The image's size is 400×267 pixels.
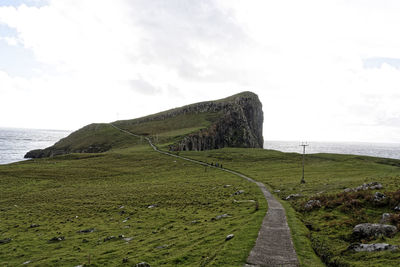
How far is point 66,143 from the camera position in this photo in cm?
19562

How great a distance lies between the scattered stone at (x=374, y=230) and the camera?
16.3 meters

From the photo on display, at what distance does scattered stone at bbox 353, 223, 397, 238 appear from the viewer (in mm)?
16288

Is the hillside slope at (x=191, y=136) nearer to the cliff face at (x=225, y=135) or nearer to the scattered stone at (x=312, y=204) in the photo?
the cliff face at (x=225, y=135)

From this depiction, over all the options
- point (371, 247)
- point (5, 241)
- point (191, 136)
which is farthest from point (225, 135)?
point (371, 247)

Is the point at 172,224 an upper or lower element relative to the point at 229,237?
lower

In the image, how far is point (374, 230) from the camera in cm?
1672

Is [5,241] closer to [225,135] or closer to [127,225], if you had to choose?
[127,225]

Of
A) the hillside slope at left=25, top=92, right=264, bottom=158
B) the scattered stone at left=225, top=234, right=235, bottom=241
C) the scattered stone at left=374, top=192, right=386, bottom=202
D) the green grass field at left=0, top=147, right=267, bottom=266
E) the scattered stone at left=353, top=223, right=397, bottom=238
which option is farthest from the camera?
the hillside slope at left=25, top=92, right=264, bottom=158

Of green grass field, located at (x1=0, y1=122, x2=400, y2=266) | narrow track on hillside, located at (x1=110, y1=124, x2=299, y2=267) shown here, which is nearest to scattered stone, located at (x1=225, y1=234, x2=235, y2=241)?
green grass field, located at (x1=0, y1=122, x2=400, y2=266)

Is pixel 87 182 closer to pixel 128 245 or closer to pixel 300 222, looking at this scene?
pixel 128 245

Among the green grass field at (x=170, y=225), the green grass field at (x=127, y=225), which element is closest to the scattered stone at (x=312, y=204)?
the green grass field at (x=170, y=225)

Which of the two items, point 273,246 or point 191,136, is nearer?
point 273,246

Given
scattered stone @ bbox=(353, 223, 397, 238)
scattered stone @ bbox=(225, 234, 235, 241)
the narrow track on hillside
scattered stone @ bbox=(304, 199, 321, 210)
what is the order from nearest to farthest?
1. the narrow track on hillside
2. scattered stone @ bbox=(353, 223, 397, 238)
3. scattered stone @ bbox=(225, 234, 235, 241)
4. scattered stone @ bbox=(304, 199, 321, 210)

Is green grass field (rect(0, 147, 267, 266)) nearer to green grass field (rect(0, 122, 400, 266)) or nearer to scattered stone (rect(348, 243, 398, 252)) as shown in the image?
green grass field (rect(0, 122, 400, 266))
